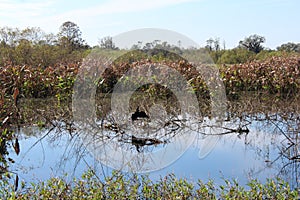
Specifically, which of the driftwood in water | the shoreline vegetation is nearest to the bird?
the driftwood in water

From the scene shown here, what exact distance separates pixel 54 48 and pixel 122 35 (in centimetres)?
633

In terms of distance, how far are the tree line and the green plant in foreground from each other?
573cm

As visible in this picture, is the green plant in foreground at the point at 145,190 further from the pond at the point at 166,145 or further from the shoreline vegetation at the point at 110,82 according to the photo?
the pond at the point at 166,145

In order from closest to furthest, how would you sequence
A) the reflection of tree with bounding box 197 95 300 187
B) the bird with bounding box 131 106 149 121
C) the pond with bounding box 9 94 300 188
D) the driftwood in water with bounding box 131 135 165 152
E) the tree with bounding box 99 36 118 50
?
1. the pond with bounding box 9 94 300 188
2. the reflection of tree with bounding box 197 95 300 187
3. the driftwood in water with bounding box 131 135 165 152
4. the bird with bounding box 131 106 149 121
5. the tree with bounding box 99 36 118 50

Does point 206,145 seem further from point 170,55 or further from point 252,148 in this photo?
point 170,55

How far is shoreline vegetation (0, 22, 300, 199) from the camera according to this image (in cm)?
271

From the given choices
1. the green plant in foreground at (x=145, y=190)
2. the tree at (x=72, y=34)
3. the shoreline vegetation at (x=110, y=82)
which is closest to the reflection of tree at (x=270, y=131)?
the green plant in foreground at (x=145, y=190)

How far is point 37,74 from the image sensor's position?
295 inches

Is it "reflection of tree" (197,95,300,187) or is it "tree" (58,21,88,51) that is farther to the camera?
"tree" (58,21,88,51)

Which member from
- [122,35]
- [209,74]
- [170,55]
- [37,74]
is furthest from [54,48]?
[122,35]

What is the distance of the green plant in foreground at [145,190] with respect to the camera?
2637mm

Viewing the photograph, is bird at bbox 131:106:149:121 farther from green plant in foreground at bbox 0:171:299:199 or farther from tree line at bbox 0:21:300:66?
tree line at bbox 0:21:300:66

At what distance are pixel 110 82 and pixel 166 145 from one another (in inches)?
151

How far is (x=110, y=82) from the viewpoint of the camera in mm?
7719
